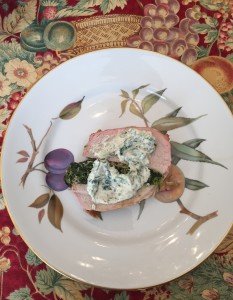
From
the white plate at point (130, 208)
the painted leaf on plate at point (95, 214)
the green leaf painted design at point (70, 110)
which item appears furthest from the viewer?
the green leaf painted design at point (70, 110)

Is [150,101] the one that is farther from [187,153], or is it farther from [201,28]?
[201,28]

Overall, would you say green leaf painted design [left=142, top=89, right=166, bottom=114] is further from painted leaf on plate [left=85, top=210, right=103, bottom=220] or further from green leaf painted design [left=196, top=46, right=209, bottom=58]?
painted leaf on plate [left=85, top=210, right=103, bottom=220]

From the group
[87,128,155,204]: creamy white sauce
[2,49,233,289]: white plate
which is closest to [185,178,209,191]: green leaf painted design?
[2,49,233,289]: white plate

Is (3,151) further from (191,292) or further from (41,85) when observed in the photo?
(191,292)

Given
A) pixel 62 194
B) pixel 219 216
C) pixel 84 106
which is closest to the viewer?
pixel 219 216

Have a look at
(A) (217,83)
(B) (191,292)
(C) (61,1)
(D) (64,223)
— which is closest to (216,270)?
(B) (191,292)

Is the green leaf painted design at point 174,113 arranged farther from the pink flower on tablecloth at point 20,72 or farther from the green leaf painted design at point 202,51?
the pink flower on tablecloth at point 20,72

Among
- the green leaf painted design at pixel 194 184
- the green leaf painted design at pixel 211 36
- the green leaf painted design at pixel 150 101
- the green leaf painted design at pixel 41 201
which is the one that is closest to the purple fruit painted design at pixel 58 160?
the green leaf painted design at pixel 41 201
